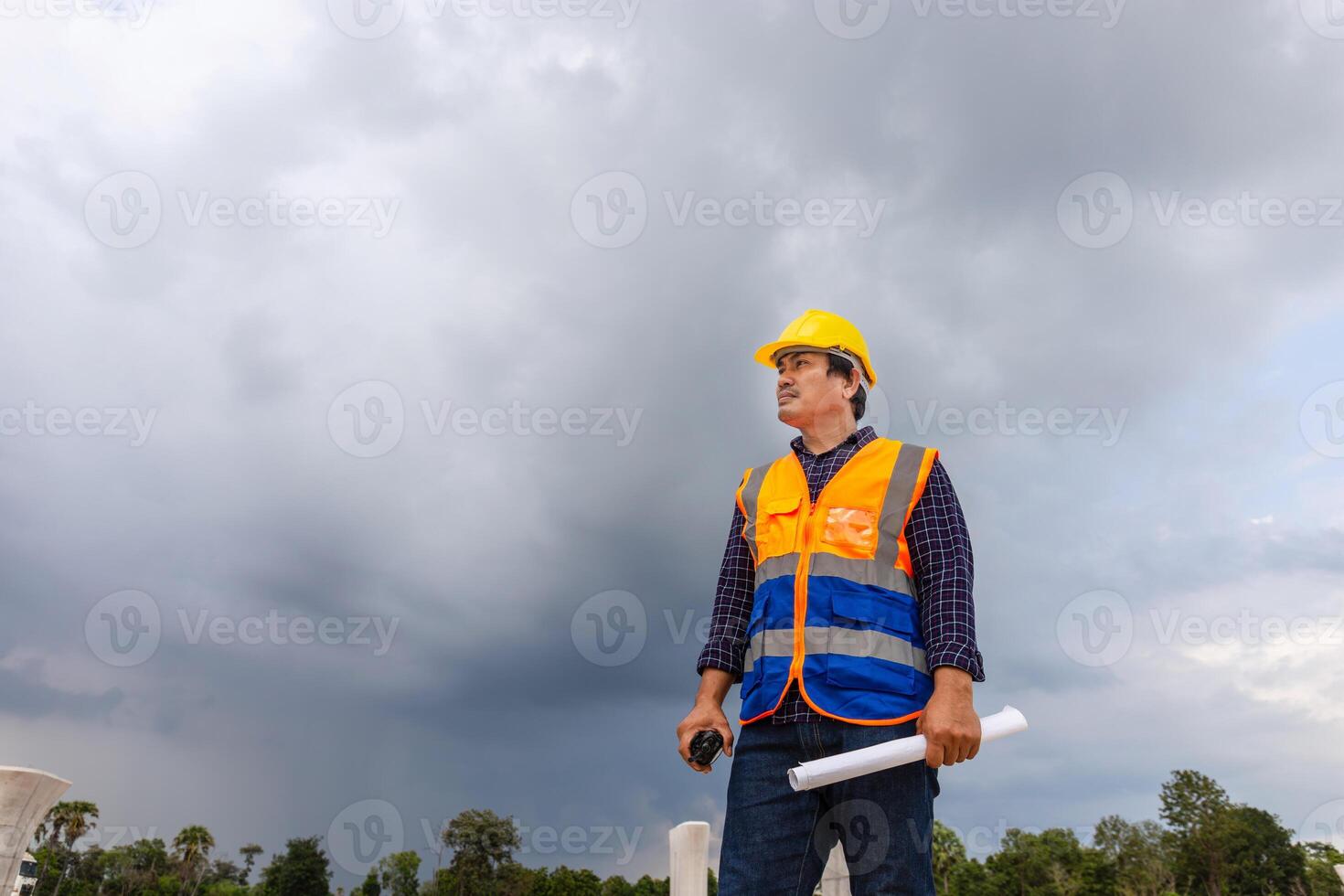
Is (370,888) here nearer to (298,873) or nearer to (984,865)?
(298,873)

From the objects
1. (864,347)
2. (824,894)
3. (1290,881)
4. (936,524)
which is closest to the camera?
(936,524)

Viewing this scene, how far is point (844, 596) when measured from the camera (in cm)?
336

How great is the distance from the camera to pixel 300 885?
287 feet

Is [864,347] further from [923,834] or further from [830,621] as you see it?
[923,834]

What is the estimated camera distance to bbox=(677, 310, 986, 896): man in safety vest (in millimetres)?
3104

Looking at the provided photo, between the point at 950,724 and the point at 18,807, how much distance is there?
33.6ft

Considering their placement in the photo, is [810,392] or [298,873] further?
[298,873]

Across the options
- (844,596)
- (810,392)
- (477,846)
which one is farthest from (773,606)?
(477,846)

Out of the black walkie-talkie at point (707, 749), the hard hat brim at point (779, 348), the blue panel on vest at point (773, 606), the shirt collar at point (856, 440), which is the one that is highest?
the hard hat brim at point (779, 348)

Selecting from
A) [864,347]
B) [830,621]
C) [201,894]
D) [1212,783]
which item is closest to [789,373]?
[864,347]

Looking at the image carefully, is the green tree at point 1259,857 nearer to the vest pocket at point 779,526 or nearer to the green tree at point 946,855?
the green tree at point 946,855

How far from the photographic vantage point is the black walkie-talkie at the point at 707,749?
3.59m

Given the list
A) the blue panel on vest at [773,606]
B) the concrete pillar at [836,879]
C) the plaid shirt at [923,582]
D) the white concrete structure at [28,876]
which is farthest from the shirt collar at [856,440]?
the white concrete structure at [28,876]

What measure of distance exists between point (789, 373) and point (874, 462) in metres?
0.60
